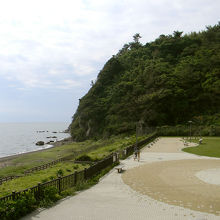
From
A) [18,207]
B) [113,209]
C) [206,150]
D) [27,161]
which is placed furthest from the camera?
[27,161]

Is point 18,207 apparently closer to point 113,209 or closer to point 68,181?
point 113,209

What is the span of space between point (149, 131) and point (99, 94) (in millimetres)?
36912

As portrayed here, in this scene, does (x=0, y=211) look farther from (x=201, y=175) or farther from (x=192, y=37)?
(x=192, y=37)

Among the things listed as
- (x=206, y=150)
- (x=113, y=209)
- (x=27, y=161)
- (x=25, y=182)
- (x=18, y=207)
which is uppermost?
(x=18, y=207)

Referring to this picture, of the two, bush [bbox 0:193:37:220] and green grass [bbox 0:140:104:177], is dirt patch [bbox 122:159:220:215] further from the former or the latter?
green grass [bbox 0:140:104:177]

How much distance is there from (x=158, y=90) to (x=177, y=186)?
210ft

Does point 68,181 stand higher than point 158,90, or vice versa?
point 158,90

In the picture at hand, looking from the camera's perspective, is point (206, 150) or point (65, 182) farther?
point (206, 150)

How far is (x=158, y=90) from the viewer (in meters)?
75.6

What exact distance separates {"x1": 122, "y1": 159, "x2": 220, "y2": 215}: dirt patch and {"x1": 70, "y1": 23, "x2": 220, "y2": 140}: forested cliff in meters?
50.3

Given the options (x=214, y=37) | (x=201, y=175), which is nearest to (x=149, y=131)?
(x=201, y=175)

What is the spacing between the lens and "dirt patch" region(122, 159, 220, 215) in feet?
34.6

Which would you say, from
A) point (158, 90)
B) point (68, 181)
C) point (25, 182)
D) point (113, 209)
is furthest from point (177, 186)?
point (158, 90)

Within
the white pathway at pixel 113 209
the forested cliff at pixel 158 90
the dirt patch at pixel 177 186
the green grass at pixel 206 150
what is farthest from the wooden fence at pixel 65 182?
the forested cliff at pixel 158 90
